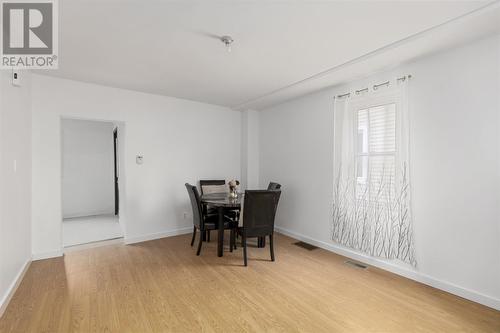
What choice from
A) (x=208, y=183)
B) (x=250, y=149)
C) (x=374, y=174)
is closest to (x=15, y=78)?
(x=208, y=183)

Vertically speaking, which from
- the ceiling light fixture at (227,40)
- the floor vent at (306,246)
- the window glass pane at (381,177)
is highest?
the ceiling light fixture at (227,40)

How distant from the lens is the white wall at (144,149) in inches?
129

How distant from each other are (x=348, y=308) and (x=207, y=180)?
10.7ft

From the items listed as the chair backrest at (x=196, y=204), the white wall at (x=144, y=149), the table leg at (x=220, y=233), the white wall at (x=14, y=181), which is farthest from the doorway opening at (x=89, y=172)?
the table leg at (x=220, y=233)

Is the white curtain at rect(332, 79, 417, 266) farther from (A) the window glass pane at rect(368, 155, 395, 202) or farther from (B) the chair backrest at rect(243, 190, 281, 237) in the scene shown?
(B) the chair backrest at rect(243, 190, 281, 237)

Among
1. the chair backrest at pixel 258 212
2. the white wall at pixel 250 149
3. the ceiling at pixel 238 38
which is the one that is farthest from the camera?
the white wall at pixel 250 149

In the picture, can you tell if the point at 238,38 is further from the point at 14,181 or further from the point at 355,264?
the point at 355,264

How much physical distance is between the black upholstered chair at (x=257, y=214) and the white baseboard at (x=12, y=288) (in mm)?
2313

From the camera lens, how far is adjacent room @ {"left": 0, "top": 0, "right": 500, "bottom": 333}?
78.1 inches

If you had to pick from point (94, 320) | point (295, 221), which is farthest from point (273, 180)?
point (94, 320)

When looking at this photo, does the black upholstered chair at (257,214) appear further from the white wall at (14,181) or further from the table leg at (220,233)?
the white wall at (14,181)

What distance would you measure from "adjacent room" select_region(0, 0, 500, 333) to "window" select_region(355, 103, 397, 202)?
0.06 ft

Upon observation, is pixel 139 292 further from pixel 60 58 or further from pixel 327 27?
pixel 327 27

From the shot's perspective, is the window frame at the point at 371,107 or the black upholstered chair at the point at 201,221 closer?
the window frame at the point at 371,107
